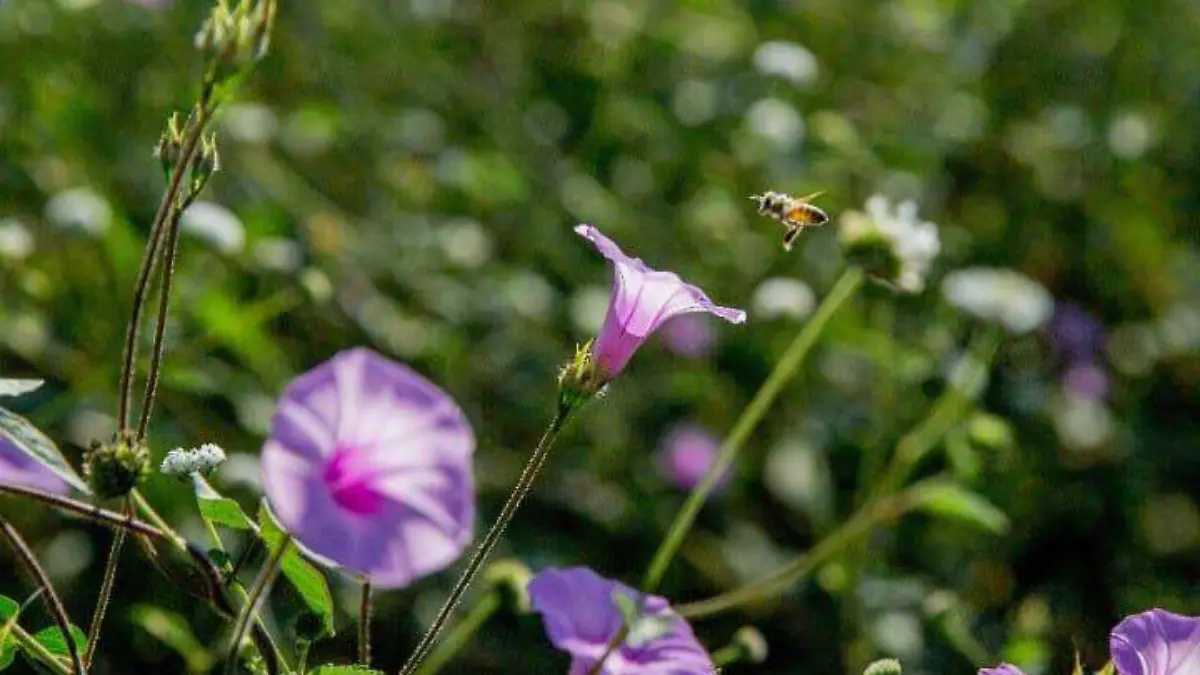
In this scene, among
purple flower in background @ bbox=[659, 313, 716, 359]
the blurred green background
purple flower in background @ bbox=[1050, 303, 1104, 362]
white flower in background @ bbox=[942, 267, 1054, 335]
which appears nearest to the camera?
the blurred green background

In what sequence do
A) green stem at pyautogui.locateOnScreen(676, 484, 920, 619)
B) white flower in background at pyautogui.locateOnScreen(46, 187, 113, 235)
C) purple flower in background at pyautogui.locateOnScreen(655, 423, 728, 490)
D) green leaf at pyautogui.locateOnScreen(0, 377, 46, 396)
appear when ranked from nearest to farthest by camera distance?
green leaf at pyautogui.locateOnScreen(0, 377, 46, 396), green stem at pyautogui.locateOnScreen(676, 484, 920, 619), white flower in background at pyautogui.locateOnScreen(46, 187, 113, 235), purple flower in background at pyautogui.locateOnScreen(655, 423, 728, 490)

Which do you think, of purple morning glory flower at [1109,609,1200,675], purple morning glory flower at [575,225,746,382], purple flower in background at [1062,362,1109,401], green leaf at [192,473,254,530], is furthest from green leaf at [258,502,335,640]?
purple flower in background at [1062,362,1109,401]

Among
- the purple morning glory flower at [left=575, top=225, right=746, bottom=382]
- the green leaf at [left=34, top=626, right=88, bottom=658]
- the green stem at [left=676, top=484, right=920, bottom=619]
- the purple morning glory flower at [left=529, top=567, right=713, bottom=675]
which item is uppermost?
the purple morning glory flower at [left=575, top=225, right=746, bottom=382]

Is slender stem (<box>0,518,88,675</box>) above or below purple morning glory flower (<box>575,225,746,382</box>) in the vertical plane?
below

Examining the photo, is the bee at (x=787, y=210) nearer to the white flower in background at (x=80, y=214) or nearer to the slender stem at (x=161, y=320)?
the slender stem at (x=161, y=320)

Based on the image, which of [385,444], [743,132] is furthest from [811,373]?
[385,444]

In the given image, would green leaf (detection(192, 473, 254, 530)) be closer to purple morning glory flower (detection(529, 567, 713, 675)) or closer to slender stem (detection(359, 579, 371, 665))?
slender stem (detection(359, 579, 371, 665))

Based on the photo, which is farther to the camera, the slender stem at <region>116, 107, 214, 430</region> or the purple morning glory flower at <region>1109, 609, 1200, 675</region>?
the purple morning glory flower at <region>1109, 609, 1200, 675</region>

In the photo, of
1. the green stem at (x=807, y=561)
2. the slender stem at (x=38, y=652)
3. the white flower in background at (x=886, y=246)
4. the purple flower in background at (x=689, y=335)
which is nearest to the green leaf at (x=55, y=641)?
the slender stem at (x=38, y=652)

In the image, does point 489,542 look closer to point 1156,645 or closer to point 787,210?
point 1156,645
